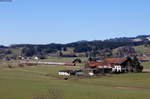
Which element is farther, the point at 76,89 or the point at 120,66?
the point at 120,66

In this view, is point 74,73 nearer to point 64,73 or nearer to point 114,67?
point 64,73

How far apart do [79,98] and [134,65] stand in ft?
161

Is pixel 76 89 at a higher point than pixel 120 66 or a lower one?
lower

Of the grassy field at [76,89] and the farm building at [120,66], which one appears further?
the farm building at [120,66]

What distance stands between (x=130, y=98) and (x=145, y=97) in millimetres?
1774

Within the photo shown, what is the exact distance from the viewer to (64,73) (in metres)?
70.5

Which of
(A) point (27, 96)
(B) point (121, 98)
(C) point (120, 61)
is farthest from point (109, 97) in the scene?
(C) point (120, 61)

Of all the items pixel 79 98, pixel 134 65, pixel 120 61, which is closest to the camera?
pixel 79 98

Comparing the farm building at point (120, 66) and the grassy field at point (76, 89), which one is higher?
the farm building at point (120, 66)

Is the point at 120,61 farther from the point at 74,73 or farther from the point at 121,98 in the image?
the point at 121,98

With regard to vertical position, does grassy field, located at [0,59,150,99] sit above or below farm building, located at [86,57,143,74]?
below

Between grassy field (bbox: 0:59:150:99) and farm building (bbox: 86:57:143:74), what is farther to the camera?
farm building (bbox: 86:57:143:74)

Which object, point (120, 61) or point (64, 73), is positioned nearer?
point (64, 73)

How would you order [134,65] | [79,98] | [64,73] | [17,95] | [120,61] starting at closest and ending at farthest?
[79,98] < [17,95] < [64,73] < [134,65] < [120,61]
